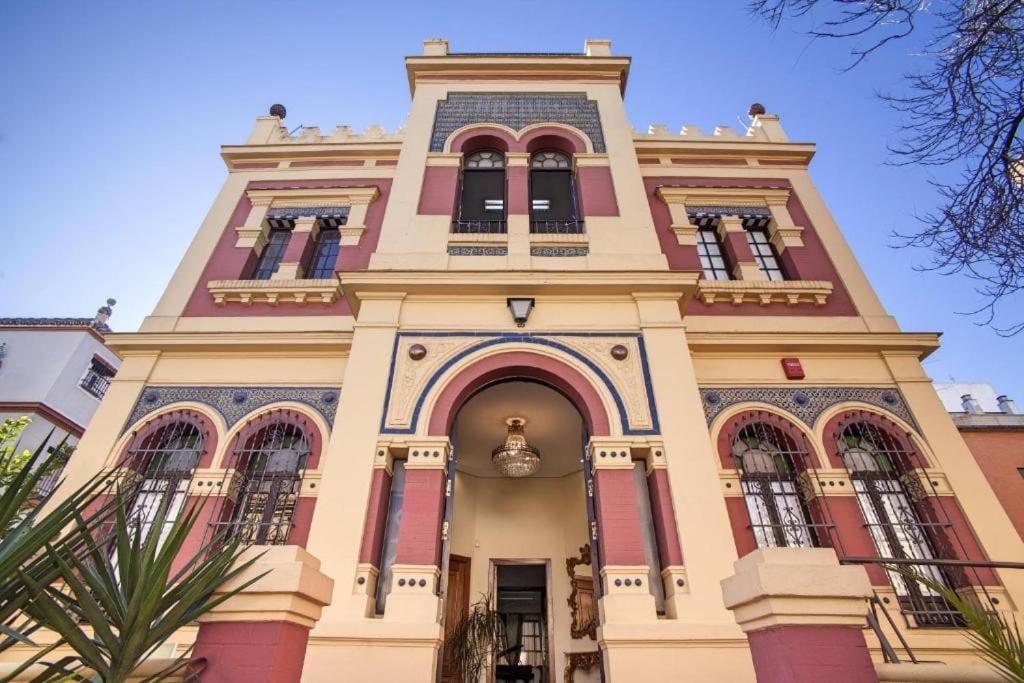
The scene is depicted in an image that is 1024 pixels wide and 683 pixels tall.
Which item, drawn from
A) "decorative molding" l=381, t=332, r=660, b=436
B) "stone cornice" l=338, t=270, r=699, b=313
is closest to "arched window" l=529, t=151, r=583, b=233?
"stone cornice" l=338, t=270, r=699, b=313

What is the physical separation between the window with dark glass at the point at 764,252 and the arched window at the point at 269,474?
7423 millimetres

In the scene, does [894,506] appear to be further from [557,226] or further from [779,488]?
[557,226]

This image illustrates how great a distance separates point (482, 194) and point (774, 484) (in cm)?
577

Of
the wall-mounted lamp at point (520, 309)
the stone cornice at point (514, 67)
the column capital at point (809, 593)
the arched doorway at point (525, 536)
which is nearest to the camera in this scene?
the column capital at point (809, 593)

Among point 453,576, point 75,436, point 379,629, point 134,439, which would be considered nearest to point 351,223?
point 134,439

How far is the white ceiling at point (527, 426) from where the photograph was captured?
7.39 m

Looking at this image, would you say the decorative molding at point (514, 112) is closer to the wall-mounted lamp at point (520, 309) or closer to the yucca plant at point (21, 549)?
the wall-mounted lamp at point (520, 309)

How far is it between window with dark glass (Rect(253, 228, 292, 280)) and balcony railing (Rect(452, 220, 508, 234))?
10.9 ft

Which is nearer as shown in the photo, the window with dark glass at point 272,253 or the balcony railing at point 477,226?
the balcony railing at point 477,226

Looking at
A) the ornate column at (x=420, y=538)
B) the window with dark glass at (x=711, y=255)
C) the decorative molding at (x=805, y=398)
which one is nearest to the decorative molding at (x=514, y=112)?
the window with dark glass at (x=711, y=255)

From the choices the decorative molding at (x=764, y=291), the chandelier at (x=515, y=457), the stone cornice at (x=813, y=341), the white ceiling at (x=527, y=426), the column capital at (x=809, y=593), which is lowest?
the column capital at (x=809, y=593)

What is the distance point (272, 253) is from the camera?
8.95m

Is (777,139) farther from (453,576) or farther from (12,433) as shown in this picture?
(12,433)

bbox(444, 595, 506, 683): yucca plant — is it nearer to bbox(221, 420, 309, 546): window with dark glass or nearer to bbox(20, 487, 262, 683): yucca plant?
bbox(221, 420, 309, 546): window with dark glass
